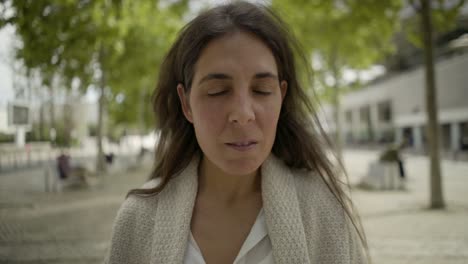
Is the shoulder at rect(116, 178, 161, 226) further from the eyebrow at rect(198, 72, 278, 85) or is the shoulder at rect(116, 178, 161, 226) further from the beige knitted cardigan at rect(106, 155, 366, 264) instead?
the eyebrow at rect(198, 72, 278, 85)

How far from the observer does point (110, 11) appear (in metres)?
5.66

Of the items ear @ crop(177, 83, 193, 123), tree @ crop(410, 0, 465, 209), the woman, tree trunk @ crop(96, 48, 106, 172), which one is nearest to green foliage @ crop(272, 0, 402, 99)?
→ tree @ crop(410, 0, 465, 209)

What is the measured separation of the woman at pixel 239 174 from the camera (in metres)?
1.47

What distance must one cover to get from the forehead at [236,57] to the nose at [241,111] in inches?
4.0

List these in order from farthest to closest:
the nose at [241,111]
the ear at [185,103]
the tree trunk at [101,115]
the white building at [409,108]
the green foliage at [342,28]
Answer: the white building at [409,108]
the tree trunk at [101,115]
the green foliage at [342,28]
the ear at [185,103]
the nose at [241,111]

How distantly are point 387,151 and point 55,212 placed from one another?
940cm

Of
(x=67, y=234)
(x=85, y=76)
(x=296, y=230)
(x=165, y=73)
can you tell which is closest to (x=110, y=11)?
(x=67, y=234)

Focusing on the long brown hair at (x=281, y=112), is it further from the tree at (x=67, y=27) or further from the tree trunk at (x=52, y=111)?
the tree trunk at (x=52, y=111)

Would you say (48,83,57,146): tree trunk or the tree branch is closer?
the tree branch

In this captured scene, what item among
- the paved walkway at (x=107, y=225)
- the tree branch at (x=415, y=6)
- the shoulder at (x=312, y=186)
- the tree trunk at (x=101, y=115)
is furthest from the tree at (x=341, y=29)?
the tree trunk at (x=101, y=115)

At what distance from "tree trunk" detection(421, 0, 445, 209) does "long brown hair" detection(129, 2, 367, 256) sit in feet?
21.8

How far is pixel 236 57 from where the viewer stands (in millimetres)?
1465

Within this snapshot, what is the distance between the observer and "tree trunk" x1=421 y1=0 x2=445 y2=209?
750 centimetres

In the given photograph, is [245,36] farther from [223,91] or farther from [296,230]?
[296,230]
